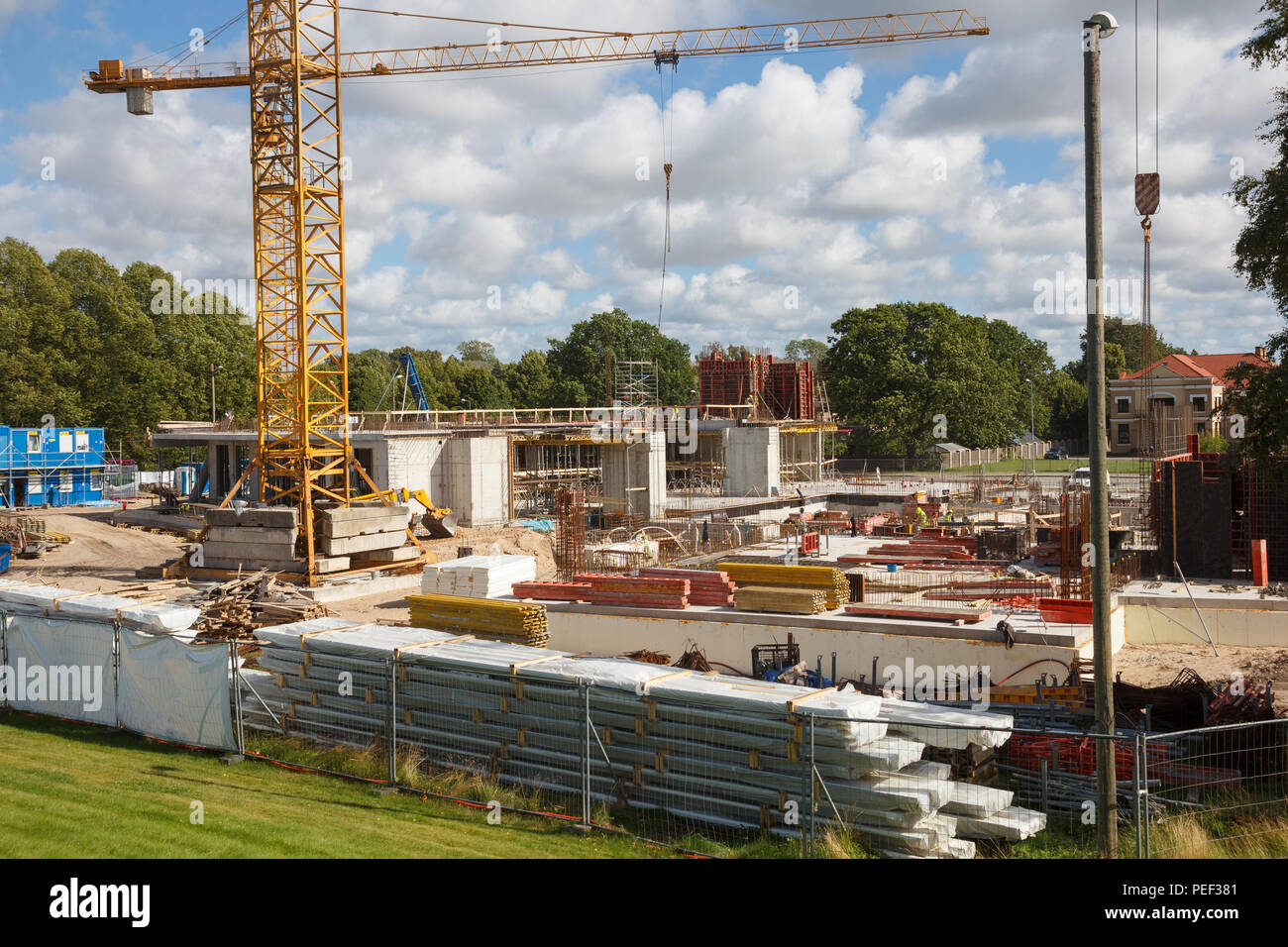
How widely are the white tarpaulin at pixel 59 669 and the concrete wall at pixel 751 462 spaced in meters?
41.2

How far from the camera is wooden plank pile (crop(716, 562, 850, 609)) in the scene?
2089 centimetres

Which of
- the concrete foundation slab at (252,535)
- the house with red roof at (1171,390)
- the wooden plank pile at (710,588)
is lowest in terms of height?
the wooden plank pile at (710,588)

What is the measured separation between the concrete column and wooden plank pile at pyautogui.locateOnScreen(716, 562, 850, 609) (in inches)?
877

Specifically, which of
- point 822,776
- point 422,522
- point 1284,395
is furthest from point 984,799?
point 422,522

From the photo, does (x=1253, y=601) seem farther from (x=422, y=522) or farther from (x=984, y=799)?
(x=422, y=522)

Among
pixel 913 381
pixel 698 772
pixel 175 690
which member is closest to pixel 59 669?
pixel 175 690

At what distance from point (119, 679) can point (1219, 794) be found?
13395 mm

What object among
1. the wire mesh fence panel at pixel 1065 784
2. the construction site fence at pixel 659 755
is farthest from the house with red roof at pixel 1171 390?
the construction site fence at pixel 659 755

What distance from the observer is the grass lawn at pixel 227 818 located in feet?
28.4

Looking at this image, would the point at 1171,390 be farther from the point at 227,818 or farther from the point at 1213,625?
the point at 227,818

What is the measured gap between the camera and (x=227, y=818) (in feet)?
31.0

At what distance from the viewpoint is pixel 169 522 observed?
1613 inches

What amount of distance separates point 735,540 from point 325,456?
42.6 ft

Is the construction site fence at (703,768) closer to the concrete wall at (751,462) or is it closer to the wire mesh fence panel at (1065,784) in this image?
the wire mesh fence panel at (1065,784)
